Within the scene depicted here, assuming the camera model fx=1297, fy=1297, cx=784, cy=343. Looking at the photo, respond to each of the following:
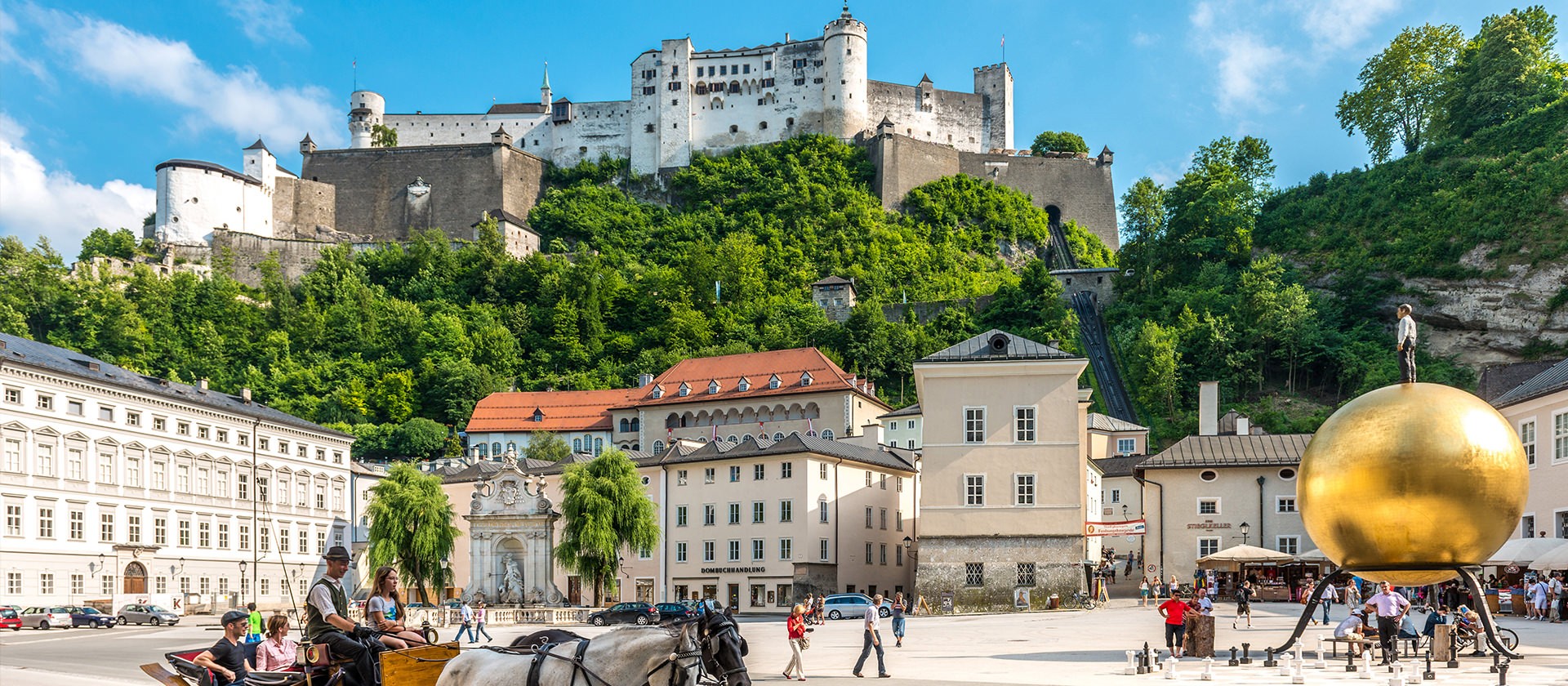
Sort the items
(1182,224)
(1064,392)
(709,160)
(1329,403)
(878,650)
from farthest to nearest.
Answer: (709,160)
(1182,224)
(1329,403)
(1064,392)
(878,650)

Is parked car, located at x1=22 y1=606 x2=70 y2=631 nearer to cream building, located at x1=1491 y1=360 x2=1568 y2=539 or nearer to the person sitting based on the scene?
the person sitting

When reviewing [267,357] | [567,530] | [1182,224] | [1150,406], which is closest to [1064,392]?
[567,530]

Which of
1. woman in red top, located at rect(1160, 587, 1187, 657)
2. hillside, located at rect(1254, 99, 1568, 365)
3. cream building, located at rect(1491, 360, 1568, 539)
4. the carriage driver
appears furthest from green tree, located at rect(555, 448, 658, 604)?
hillside, located at rect(1254, 99, 1568, 365)

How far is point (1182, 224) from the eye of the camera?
9431 cm

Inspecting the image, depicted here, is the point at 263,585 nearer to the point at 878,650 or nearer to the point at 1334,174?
the point at 878,650

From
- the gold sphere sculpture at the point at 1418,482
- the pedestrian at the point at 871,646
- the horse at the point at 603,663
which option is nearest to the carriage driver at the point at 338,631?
the horse at the point at 603,663

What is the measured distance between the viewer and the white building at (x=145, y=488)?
52406mm

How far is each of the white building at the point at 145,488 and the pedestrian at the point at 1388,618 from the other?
47.2 meters

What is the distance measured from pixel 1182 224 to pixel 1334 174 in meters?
11.7

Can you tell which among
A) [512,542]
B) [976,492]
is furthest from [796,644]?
[512,542]

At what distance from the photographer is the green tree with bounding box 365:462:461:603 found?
5147 cm

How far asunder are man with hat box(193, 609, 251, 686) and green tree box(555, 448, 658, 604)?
36815 mm

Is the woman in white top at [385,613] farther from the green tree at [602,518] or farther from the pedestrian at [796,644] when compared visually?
the green tree at [602,518]

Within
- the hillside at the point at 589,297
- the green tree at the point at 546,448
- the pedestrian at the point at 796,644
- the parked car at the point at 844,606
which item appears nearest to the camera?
the pedestrian at the point at 796,644
